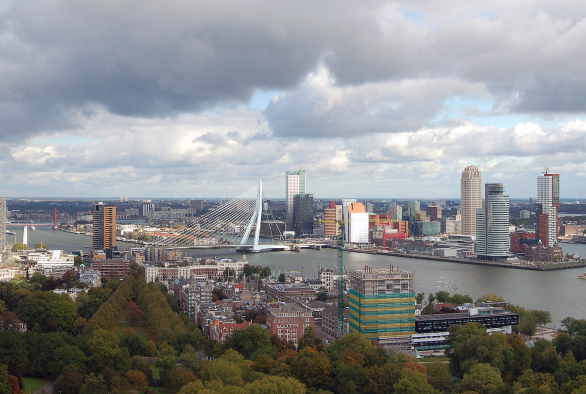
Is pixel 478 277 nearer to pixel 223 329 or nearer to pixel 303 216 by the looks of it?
pixel 223 329

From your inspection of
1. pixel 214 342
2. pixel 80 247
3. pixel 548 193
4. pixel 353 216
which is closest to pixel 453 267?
pixel 548 193

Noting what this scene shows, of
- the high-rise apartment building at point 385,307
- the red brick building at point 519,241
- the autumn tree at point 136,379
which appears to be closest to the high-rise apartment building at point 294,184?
the red brick building at point 519,241

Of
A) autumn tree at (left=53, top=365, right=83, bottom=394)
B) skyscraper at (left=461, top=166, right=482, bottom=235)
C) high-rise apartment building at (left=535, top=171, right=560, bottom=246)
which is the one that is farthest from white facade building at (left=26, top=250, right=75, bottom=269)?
skyscraper at (left=461, top=166, right=482, bottom=235)

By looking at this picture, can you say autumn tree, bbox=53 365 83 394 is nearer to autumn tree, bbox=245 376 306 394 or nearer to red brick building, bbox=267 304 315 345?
→ autumn tree, bbox=245 376 306 394

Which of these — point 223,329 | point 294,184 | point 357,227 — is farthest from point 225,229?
point 223,329

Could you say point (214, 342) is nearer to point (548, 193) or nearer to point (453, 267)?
point (453, 267)

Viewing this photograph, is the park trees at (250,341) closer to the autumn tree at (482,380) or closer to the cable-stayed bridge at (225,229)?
the autumn tree at (482,380)
